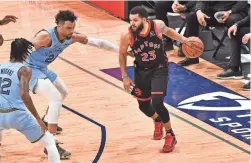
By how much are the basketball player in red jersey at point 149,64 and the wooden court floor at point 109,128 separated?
0.42 m

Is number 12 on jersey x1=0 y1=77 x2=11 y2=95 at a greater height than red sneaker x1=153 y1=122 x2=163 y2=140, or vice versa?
number 12 on jersey x1=0 y1=77 x2=11 y2=95

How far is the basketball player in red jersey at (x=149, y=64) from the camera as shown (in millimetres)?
9578

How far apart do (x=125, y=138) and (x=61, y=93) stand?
1.13 meters

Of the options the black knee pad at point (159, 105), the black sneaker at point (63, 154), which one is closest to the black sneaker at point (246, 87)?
the black knee pad at point (159, 105)

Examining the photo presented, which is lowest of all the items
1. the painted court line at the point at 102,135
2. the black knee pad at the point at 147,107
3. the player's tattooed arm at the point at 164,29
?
the painted court line at the point at 102,135

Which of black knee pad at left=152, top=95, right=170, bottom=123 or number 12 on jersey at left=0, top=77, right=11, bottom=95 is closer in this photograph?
number 12 on jersey at left=0, top=77, right=11, bottom=95

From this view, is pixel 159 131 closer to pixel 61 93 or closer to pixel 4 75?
pixel 61 93

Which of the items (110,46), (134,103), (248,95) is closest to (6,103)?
(110,46)

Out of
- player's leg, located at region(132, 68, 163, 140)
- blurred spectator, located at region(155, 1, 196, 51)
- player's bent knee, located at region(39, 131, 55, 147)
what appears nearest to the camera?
player's bent knee, located at region(39, 131, 55, 147)

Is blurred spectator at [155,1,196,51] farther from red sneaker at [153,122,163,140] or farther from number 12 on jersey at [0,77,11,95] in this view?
number 12 on jersey at [0,77,11,95]

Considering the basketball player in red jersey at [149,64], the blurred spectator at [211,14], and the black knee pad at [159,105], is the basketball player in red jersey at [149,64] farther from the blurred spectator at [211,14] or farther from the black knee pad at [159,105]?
the blurred spectator at [211,14]

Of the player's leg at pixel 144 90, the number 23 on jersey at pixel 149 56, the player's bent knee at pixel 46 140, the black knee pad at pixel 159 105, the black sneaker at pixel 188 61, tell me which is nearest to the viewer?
the player's bent knee at pixel 46 140

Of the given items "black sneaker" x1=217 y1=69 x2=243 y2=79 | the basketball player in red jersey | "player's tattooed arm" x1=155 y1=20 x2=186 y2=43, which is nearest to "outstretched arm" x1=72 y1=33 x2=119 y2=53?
the basketball player in red jersey

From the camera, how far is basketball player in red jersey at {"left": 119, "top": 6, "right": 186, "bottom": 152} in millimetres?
9578
